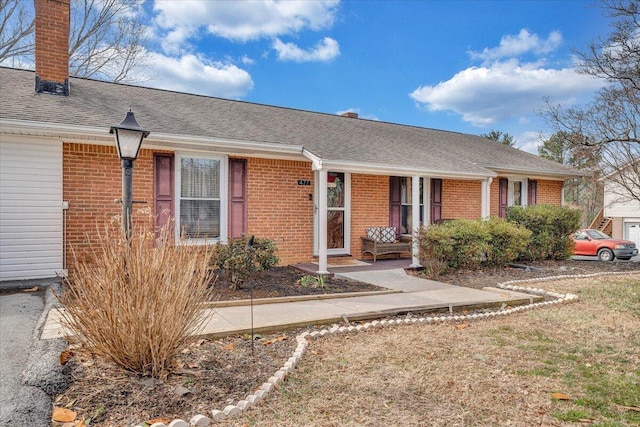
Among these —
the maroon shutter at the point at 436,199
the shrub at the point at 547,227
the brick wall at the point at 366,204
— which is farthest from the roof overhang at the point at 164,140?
the shrub at the point at 547,227

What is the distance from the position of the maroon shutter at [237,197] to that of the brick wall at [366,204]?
3.08 metres

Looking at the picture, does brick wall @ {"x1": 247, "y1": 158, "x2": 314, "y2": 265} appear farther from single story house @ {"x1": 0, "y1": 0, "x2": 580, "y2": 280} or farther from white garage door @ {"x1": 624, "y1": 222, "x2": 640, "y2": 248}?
white garage door @ {"x1": 624, "y1": 222, "x2": 640, "y2": 248}

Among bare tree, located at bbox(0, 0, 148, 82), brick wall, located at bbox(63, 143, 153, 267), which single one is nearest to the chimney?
brick wall, located at bbox(63, 143, 153, 267)

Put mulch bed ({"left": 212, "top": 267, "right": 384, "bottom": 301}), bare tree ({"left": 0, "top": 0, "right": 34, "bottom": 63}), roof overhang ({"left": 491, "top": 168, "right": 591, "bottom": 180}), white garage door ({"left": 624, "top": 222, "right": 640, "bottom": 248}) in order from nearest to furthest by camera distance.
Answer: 1. mulch bed ({"left": 212, "top": 267, "right": 384, "bottom": 301})
2. roof overhang ({"left": 491, "top": 168, "right": 591, "bottom": 180})
3. bare tree ({"left": 0, "top": 0, "right": 34, "bottom": 63})
4. white garage door ({"left": 624, "top": 222, "right": 640, "bottom": 248})

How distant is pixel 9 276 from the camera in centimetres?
699

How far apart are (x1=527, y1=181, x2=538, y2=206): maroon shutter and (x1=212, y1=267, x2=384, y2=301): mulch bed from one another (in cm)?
967

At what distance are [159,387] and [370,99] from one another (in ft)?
55.0

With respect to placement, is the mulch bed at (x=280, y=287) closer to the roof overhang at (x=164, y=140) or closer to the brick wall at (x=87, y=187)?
the brick wall at (x=87, y=187)

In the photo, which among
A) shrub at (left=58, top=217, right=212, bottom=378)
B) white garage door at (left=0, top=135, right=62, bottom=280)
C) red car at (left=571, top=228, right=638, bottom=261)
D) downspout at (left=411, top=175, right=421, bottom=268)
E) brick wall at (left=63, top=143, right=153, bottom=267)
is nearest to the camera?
shrub at (left=58, top=217, right=212, bottom=378)

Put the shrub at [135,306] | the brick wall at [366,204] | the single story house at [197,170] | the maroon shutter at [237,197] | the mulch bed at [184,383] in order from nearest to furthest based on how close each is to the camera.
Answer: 1. the mulch bed at [184,383]
2. the shrub at [135,306]
3. the single story house at [197,170]
4. the maroon shutter at [237,197]
5. the brick wall at [366,204]

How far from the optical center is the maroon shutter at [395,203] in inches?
456

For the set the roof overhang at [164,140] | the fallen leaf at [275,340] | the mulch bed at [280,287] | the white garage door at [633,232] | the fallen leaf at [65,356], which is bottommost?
the fallen leaf at [275,340]

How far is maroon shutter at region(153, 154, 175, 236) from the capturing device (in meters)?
8.19

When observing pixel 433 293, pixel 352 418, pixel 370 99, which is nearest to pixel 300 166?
pixel 433 293
